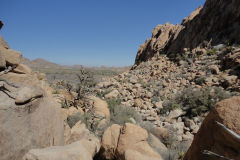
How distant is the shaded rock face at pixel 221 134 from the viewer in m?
1.58

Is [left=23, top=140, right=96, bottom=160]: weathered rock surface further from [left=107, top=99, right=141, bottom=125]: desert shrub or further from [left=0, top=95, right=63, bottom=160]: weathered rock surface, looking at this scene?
[left=107, top=99, right=141, bottom=125]: desert shrub

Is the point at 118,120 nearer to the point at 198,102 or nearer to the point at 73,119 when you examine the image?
the point at 73,119

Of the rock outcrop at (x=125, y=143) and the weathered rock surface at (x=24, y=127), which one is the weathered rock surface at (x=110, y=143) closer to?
the rock outcrop at (x=125, y=143)

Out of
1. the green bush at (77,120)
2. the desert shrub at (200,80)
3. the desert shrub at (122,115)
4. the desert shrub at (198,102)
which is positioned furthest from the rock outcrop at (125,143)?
the desert shrub at (200,80)

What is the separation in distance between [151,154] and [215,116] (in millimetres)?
1678

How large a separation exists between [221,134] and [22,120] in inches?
106

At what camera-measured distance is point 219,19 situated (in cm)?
1479

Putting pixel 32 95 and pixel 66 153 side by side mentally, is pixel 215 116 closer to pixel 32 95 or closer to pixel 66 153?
pixel 66 153

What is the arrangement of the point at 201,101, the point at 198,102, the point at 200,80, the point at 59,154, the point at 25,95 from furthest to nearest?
the point at 200,80 < the point at 198,102 < the point at 201,101 < the point at 25,95 < the point at 59,154

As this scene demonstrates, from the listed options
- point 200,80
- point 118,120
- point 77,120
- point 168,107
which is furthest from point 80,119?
point 200,80

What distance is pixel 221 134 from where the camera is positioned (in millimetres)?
1719

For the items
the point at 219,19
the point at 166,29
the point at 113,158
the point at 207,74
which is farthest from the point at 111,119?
the point at 166,29

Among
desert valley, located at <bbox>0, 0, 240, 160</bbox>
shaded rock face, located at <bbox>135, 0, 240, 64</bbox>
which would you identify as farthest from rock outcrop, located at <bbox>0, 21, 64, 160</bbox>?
shaded rock face, located at <bbox>135, 0, 240, 64</bbox>

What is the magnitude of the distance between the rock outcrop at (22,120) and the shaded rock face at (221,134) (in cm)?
229
